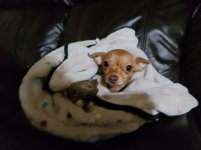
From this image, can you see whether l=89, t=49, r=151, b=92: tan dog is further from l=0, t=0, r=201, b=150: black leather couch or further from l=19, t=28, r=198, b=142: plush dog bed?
l=0, t=0, r=201, b=150: black leather couch

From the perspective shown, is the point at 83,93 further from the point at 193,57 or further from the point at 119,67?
the point at 193,57

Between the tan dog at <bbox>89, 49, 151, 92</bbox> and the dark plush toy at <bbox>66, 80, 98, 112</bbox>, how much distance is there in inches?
2.5

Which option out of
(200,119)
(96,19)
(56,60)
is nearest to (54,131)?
(56,60)

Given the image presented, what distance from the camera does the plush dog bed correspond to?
114 centimetres

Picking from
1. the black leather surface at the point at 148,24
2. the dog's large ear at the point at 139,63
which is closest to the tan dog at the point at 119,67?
the dog's large ear at the point at 139,63

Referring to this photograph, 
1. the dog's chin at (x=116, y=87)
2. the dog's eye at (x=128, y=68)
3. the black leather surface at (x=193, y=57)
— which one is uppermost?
the dog's eye at (x=128, y=68)

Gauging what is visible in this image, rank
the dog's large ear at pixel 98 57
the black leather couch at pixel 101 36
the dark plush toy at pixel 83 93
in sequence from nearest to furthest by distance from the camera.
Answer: the black leather couch at pixel 101 36 → the dark plush toy at pixel 83 93 → the dog's large ear at pixel 98 57

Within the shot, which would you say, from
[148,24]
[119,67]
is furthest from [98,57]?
[148,24]

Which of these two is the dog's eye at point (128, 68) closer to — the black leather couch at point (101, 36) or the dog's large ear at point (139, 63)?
the dog's large ear at point (139, 63)

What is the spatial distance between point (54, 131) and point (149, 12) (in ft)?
2.15

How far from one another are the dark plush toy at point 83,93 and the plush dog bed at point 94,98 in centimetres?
1

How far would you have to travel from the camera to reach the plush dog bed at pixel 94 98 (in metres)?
1.14

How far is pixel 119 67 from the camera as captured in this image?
1251mm

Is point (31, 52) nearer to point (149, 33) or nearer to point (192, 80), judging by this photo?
point (149, 33)
